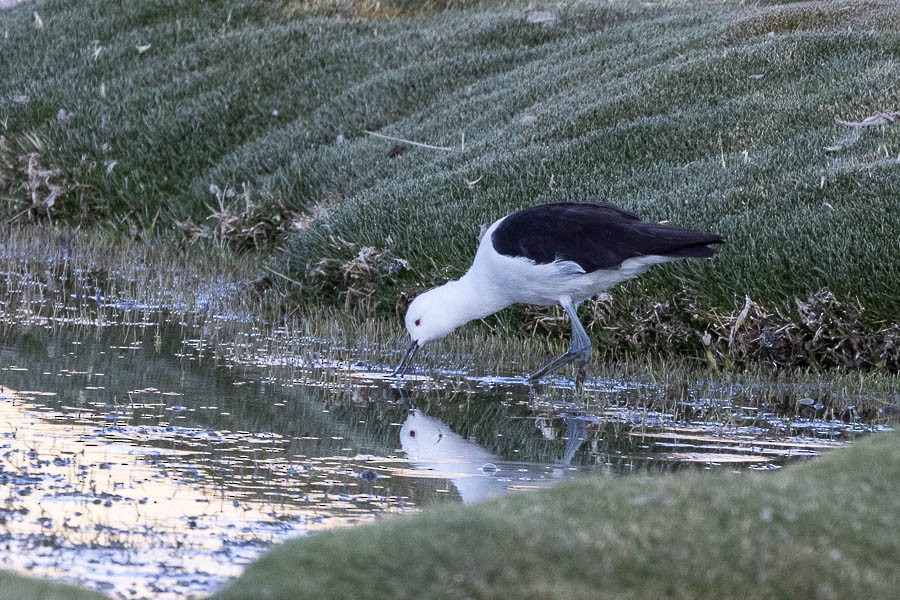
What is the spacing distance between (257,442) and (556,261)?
9.65 ft

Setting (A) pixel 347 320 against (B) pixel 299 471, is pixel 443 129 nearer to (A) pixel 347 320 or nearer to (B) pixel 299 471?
(A) pixel 347 320

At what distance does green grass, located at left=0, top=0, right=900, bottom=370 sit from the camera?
10312mm

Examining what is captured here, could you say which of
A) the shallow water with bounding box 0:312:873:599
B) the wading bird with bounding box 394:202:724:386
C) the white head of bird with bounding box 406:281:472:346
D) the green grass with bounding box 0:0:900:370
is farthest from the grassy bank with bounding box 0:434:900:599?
the green grass with bounding box 0:0:900:370

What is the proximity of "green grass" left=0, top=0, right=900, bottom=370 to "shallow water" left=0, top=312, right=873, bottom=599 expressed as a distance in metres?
2.00

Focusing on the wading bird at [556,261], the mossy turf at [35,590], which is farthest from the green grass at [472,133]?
the mossy turf at [35,590]

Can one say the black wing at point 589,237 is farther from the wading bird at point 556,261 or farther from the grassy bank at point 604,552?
the grassy bank at point 604,552

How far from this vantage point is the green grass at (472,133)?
10.3m

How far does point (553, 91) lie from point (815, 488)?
496 inches

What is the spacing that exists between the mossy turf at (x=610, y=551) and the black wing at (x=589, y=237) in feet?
14.8

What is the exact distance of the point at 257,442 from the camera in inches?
251

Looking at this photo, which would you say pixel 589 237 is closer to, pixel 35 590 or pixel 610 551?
pixel 610 551

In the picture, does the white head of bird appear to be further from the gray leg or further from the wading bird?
the gray leg

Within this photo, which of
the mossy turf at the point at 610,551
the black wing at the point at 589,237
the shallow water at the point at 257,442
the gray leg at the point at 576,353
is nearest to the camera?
the mossy turf at the point at 610,551

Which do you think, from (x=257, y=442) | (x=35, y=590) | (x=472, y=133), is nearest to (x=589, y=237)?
(x=257, y=442)
